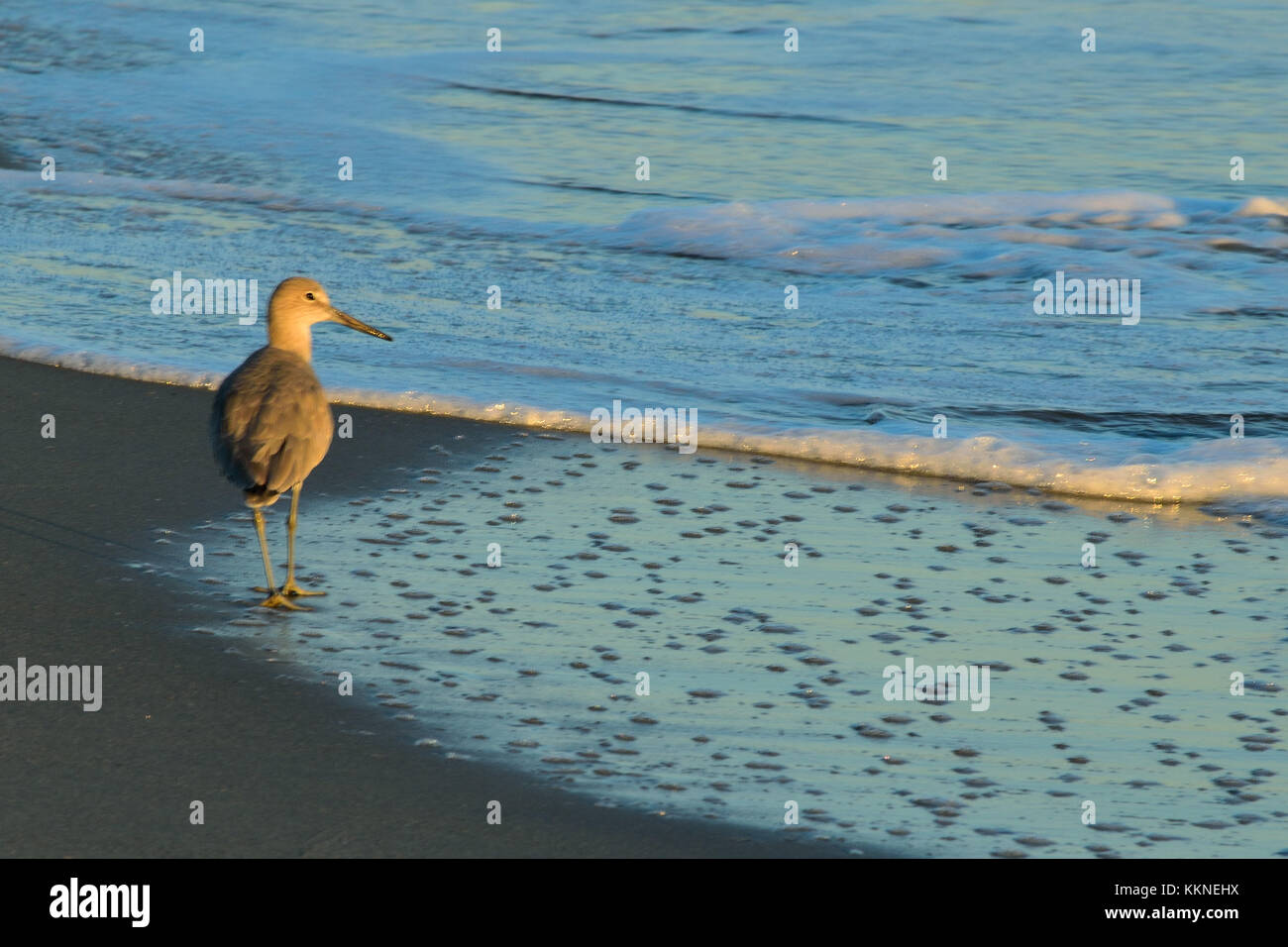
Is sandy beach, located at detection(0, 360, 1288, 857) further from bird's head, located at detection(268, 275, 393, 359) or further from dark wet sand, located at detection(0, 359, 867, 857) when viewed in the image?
bird's head, located at detection(268, 275, 393, 359)

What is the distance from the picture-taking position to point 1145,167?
12.4 metres

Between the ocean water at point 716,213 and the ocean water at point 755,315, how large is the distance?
4 centimetres

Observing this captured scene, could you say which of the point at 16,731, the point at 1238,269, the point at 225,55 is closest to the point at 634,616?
the point at 16,731

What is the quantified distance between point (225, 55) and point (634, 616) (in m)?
12.4

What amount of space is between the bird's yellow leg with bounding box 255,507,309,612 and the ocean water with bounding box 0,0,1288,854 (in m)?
0.12

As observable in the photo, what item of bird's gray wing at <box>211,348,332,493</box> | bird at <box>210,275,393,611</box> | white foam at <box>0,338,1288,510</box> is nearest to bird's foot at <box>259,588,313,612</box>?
bird at <box>210,275,393,611</box>

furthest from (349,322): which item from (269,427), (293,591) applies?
(293,591)

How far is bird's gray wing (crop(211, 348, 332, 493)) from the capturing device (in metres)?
5.15

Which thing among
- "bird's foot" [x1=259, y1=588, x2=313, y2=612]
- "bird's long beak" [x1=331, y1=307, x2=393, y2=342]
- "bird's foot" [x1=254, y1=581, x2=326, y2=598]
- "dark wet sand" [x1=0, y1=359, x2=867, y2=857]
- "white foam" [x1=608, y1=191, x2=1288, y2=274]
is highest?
"white foam" [x1=608, y1=191, x2=1288, y2=274]

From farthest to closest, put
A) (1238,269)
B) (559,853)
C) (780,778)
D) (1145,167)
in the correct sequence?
(1145,167)
(1238,269)
(780,778)
(559,853)

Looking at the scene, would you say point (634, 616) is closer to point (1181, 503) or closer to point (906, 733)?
point (906, 733)

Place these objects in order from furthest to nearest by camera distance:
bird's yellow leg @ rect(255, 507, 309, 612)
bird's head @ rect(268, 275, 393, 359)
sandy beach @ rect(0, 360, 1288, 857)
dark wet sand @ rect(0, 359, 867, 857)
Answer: bird's head @ rect(268, 275, 393, 359) → bird's yellow leg @ rect(255, 507, 309, 612) → sandy beach @ rect(0, 360, 1288, 857) → dark wet sand @ rect(0, 359, 867, 857)

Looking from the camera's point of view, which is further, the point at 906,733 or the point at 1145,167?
the point at 1145,167

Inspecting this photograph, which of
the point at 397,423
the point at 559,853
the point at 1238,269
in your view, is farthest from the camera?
the point at 1238,269
